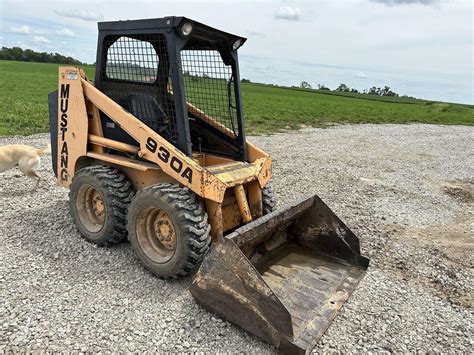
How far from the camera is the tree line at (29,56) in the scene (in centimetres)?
8031

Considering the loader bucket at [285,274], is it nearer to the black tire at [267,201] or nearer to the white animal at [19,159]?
the black tire at [267,201]

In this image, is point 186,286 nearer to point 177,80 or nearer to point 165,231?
point 165,231

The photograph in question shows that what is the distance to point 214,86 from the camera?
4.72 meters

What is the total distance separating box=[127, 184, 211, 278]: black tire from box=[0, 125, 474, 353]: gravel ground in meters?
0.23

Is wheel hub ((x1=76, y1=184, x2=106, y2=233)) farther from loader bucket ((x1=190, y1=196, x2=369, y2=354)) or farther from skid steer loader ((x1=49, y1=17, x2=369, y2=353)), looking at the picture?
loader bucket ((x1=190, y1=196, x2=369, y2=354))

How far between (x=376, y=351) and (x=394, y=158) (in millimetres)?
9231

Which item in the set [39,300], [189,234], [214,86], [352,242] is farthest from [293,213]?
[39,300]

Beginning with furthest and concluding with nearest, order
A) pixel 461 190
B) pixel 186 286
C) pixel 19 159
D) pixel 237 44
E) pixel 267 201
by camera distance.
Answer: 1. pixel 461 190
2. pixel 19 159
3. pixel 267 201
4. pixel 237 44
5. pixel 186 286

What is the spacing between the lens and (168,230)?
3938 mm

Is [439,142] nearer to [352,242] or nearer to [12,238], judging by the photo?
[352,242]

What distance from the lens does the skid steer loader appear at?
329cm

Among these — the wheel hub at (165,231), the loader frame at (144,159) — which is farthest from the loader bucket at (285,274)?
the wheel hub at (165,231)

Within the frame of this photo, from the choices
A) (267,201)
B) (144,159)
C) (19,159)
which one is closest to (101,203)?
(144,159)

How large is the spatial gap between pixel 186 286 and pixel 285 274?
996 mm
